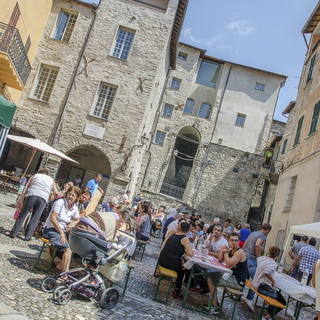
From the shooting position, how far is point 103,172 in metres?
19.3

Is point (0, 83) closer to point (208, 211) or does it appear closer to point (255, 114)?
point (208, 211)

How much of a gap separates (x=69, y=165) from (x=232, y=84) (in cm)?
1687

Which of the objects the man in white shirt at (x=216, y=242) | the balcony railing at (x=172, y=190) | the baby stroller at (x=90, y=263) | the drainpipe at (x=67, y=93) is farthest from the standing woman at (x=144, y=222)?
the balcony railing at (x=172, y=190)

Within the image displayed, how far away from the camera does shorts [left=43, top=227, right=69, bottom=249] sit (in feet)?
16.9

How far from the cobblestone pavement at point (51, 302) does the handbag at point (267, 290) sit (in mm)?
609

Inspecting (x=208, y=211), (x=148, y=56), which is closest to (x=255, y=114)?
(x=208, y=211)

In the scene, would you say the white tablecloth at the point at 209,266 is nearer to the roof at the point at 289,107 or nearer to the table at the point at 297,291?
the table at the point at 297,291

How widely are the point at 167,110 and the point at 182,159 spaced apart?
5052 millimetres

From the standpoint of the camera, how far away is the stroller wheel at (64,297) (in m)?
4.09

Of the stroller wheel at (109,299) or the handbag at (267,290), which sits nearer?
the stroller wheel at (109,299)

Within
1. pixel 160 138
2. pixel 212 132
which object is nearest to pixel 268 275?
pixel 160 138

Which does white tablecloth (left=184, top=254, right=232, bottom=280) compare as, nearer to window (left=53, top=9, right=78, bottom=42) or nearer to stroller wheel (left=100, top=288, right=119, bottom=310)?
stroller wheel (left=100, top=288, right=119, bottom=310)

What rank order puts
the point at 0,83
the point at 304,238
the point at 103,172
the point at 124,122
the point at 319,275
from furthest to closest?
the point at 103,172
the point at 124,122
the point at 0,83
the point at 304,238
the point at 319,275

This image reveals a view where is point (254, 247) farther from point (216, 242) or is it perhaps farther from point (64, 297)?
point (64, 297)
